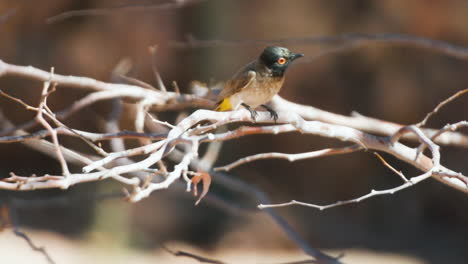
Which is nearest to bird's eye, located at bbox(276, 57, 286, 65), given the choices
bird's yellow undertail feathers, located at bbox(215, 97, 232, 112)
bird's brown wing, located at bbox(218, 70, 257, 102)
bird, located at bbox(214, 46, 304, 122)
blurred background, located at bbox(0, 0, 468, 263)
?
bird, located at bbox(214, 46, 304, 122)

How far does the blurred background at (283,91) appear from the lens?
16.0 feet

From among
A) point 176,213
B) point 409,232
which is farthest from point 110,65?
point 409,232

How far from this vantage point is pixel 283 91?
5.21m

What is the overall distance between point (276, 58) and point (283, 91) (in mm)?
2409

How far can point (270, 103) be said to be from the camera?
3.19 meters

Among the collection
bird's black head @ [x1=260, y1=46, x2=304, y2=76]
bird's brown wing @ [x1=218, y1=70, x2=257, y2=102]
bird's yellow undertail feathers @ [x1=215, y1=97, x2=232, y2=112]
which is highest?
bird's black head @ [x1=260, y1=46, x2=304, y2=76]

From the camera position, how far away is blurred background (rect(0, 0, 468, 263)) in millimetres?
4863

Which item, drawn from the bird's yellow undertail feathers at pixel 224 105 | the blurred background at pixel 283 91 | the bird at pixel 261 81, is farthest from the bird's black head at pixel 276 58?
the blurred background at pixel 283 91

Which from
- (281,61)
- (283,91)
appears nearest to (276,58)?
(281,61)

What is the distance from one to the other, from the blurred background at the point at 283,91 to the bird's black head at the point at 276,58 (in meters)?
2.24

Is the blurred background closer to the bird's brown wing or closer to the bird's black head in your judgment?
the bird's brown wing

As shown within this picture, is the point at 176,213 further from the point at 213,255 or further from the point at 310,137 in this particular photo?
the point at 310,137

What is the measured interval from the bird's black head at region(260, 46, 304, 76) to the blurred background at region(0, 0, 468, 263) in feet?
7.35

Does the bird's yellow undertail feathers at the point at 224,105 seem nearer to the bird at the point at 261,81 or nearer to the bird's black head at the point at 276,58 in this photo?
the bird at the point at 261,81
